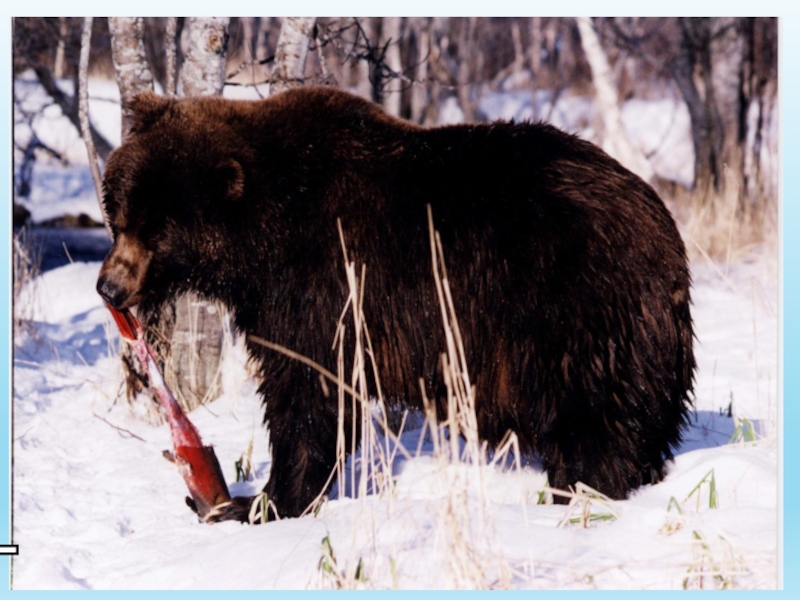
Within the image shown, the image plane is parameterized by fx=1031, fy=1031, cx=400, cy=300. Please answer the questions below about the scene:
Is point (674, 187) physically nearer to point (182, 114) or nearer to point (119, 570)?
point (182, 114)

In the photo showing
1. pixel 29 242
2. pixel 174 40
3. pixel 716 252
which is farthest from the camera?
pixel 29 242

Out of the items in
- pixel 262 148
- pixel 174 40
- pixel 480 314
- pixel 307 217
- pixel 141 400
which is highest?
pixel 174 40

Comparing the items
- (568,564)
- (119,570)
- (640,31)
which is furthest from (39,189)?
Result: (568,564)

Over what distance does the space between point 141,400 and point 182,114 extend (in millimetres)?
2069

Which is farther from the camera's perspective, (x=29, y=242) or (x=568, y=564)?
(x=29, y=242)

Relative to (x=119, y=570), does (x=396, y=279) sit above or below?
above

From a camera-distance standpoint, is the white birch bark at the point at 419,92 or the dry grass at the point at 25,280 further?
the white birch bark at the point at 419,92

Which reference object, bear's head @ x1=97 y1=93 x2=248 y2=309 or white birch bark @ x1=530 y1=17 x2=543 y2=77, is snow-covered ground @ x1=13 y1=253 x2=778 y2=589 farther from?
white birch bark @ x1=530 y1=17 x2=543 y2=77

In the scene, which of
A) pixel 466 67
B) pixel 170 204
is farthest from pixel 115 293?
pixel 466 67

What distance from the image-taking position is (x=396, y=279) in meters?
4.02

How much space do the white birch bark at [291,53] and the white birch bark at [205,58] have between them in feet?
0.94

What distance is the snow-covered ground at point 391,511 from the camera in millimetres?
3404

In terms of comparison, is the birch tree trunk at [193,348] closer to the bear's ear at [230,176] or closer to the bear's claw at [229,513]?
the bear's claw at [229,513]

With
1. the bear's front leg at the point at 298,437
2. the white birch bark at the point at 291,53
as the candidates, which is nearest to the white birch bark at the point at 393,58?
the white birch bark at the point at 291,53
